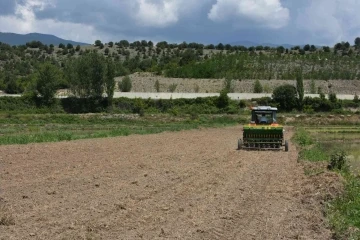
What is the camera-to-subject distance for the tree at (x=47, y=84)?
72.3 meters

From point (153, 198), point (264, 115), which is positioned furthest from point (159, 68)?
point (153, 198)

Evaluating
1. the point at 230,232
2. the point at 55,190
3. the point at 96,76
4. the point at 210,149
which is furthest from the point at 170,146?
the point at 96,76

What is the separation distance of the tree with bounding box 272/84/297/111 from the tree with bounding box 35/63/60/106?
98.4 ft

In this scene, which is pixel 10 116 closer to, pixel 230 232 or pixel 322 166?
pixel 322 166

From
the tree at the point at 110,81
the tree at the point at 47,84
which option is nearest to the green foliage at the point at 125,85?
the tree at the point at 110,81

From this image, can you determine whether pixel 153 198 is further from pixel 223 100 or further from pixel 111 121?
pixel 223 100

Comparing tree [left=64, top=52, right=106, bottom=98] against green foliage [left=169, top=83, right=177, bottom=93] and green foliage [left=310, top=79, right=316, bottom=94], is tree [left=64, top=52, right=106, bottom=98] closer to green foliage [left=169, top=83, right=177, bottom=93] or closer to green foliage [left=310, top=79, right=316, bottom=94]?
green foliage [left=169, top=83, right=177, bottom=93]

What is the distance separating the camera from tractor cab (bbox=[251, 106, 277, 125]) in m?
32.3

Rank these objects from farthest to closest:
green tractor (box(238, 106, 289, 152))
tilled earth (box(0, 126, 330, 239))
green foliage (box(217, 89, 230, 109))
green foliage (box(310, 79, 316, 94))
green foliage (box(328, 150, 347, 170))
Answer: green foliage (box(310, 79, 316, 94)) → green foliage (box(217, 89, 230, 109)) → green tractor (box(238, 106, 289, 152)) → green foliage (box(328, 150, 347, 170)) → tilled earth (box(0, 126, 330, 239))

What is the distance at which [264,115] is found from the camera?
3256cm

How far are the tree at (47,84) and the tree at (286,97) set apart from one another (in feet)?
98.4

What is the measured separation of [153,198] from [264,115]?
1912cm

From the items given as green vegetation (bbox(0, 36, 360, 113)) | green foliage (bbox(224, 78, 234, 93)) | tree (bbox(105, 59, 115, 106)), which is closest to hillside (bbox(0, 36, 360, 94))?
green vegetation (bbox(0, 36, 360, 113))

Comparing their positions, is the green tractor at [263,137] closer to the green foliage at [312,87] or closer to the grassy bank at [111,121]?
the grassy bank at [111,121]
